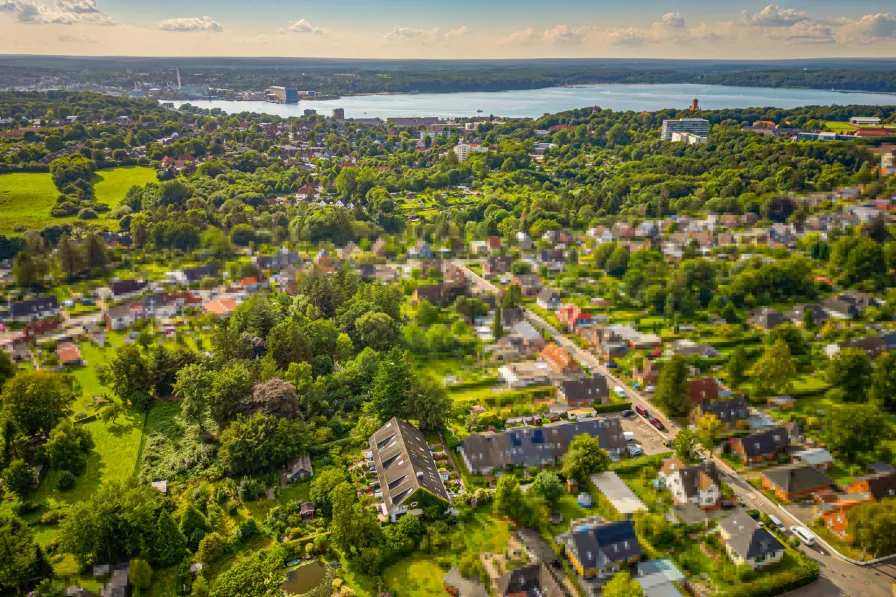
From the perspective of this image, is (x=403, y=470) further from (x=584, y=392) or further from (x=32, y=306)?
(x=32, y=306)

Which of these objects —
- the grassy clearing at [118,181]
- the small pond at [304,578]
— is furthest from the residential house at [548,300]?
the grassy clearing at [118,181]

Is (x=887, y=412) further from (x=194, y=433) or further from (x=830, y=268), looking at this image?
→ (x=194, y=433)

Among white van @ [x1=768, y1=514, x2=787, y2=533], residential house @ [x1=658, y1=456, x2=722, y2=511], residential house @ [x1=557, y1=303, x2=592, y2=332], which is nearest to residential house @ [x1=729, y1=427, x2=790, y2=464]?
residential house @ [x1=658, y1=456, x2=722, y2=511]

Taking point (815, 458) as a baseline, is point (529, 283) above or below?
above

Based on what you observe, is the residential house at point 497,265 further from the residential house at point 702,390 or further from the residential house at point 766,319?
the residential house at point 702,390

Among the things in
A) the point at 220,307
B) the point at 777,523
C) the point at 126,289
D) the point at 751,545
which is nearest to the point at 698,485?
the point at 777,523
